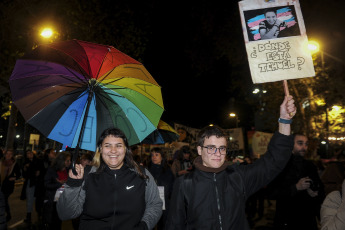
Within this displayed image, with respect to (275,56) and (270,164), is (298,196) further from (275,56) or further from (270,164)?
(275,56)

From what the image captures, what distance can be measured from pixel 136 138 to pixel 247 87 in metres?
18.6

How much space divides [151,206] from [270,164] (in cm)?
138

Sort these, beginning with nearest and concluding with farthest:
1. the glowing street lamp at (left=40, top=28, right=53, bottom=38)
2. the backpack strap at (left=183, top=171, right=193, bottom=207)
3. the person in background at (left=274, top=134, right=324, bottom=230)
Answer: the backpack strap at (left=183, top=171, right=193, bottom=207) < the person in background at (left=274, top=134, right=324, bottom=230) < the glowing street lamp at (left=40, top=28, right=53, bottom=38)

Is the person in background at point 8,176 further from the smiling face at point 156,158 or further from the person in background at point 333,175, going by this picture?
the person in background at point 333,175

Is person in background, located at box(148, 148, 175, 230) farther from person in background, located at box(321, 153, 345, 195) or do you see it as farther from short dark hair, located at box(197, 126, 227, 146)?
short dark hair, located at box(197, 126, 227, 146)

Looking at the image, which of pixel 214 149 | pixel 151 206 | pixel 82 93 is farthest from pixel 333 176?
pixel 82 93

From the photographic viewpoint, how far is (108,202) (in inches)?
127

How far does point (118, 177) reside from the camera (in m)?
3.37

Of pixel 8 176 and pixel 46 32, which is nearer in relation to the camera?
pixel 8 176

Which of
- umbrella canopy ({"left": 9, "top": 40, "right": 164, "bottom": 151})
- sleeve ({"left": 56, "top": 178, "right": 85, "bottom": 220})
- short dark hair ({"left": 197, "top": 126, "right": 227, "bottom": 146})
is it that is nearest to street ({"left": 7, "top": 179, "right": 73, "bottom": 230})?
umbrella canopy ({"left": 9, "top": 40, "right": 164, "bottom": 151})

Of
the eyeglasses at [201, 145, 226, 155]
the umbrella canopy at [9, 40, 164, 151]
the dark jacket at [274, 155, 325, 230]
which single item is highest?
the umbrella canopy at [9, 40, 164, 151]

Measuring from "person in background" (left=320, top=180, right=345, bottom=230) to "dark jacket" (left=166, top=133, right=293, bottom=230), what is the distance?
497mm

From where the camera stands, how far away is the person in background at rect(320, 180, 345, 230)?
250 cm

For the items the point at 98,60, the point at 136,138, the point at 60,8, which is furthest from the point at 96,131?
the point at 60,8
